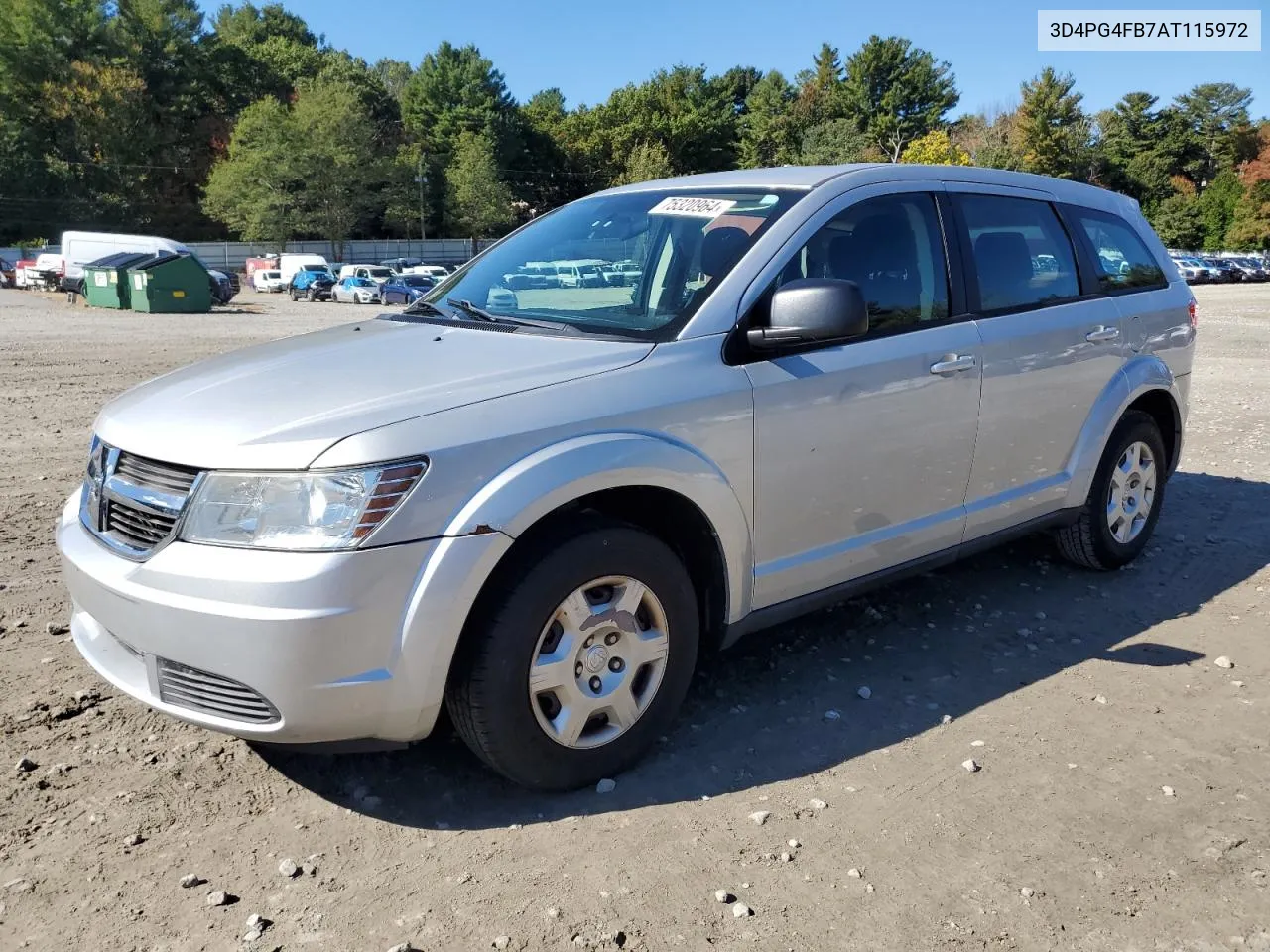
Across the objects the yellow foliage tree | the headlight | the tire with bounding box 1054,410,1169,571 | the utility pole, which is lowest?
the tire with bounding box 1054,410,1169,571

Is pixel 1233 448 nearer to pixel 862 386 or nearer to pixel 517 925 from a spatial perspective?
pixel 862 386

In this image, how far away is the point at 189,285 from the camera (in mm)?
31391

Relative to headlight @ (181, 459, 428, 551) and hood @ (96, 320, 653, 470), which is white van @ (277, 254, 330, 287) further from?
headlight @ (181, 459, 428, 551)

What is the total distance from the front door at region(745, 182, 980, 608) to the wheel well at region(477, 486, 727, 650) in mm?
168

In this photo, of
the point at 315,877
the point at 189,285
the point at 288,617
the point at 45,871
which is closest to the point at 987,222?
the point at 288,617

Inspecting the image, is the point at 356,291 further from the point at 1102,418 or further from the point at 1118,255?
the point at 1102,418

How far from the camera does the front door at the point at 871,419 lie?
3471mm

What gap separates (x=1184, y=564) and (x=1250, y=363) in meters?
11.5

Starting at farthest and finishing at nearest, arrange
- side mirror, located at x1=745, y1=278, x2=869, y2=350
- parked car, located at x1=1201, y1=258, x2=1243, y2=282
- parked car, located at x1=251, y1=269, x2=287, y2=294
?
parked car, located at x1=1201, y1=258, x2=1243, y2=282
parked car, located at x1=251, y1=269, x2=287, y2=294
side mirror, located at x1=745, y1=278, x2=869, y2=350

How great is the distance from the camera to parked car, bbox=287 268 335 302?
44.3 m

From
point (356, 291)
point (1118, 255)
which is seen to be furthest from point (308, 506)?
point (356, 291)

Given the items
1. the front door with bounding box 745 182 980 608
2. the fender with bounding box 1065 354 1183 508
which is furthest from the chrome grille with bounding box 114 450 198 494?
the fender with bounding box 1065 354 1183 508

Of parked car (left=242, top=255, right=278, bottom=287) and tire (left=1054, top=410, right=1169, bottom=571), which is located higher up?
parked car (left=242, top=255, right=278, bottom=287)

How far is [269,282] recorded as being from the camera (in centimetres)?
5178
